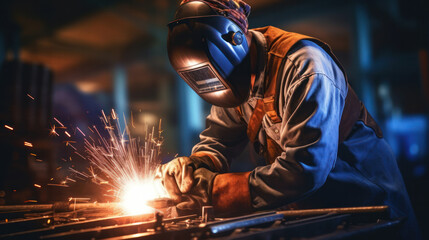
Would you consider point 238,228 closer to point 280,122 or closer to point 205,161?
point 280,122

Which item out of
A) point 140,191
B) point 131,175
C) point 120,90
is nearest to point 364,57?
point 131,175

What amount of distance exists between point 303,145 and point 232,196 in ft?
1.08

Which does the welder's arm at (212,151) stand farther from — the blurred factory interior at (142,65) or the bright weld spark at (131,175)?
the blurred factory interior at (142,65)

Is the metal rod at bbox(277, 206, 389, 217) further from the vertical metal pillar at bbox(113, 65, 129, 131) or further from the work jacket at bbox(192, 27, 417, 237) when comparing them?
the vertical metal pillar at bbox(113, 65, 129, 131)

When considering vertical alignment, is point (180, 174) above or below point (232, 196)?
above

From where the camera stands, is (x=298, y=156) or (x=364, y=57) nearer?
(x=298, y=156)

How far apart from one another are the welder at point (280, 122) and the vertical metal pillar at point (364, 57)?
3.05 meters

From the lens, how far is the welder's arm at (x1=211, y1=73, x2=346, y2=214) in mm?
1260

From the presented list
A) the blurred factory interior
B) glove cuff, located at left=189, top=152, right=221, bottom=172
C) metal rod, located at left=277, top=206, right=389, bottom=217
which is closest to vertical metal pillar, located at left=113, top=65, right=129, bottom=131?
the blurred factory interior

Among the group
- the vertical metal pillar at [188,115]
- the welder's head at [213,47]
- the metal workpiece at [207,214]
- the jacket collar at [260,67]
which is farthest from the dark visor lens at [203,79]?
the vertical metal pillar at [188,115]

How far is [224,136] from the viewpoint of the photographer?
6.64ft

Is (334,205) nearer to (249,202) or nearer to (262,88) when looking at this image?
(249,202)

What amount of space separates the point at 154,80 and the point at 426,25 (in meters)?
8.32

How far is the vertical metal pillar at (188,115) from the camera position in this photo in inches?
265
